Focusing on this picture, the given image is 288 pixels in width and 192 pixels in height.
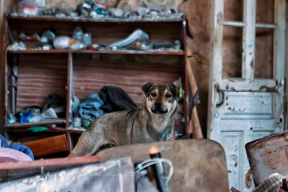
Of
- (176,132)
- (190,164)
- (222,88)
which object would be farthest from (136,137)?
(190,164)

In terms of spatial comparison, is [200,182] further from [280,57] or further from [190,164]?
[280,57]

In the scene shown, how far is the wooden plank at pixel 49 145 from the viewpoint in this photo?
3.37 meters

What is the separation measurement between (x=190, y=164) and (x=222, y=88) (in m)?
2.40

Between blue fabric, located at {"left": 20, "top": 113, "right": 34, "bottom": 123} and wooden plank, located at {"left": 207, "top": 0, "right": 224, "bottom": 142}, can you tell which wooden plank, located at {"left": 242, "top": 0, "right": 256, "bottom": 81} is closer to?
wooden plank, located at {"left": 207, "top": 0, "right": 224, "bottom": 142}

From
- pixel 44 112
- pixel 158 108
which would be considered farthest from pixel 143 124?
pixel 44 112

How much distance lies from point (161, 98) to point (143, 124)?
299 mm

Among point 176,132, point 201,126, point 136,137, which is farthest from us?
point 201,126

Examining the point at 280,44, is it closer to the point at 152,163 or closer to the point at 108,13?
the point at 108,13

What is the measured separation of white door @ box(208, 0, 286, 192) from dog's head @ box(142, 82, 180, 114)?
2.08ft

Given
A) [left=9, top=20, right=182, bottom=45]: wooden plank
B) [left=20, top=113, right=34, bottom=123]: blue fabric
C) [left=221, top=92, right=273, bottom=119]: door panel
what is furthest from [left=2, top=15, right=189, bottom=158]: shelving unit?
[left=221, top=92, right=273, bottom=119]: door panel

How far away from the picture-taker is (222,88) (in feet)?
10.5

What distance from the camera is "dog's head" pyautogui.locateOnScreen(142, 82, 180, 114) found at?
261 cm

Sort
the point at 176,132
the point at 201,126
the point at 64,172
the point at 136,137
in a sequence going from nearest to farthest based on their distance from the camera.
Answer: the point at 64,172 < the point at 136,137 < the point at 176,132 < the point at 201,126

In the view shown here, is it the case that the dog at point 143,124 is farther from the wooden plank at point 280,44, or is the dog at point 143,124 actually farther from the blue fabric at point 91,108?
the wooden plank at point 280,44
